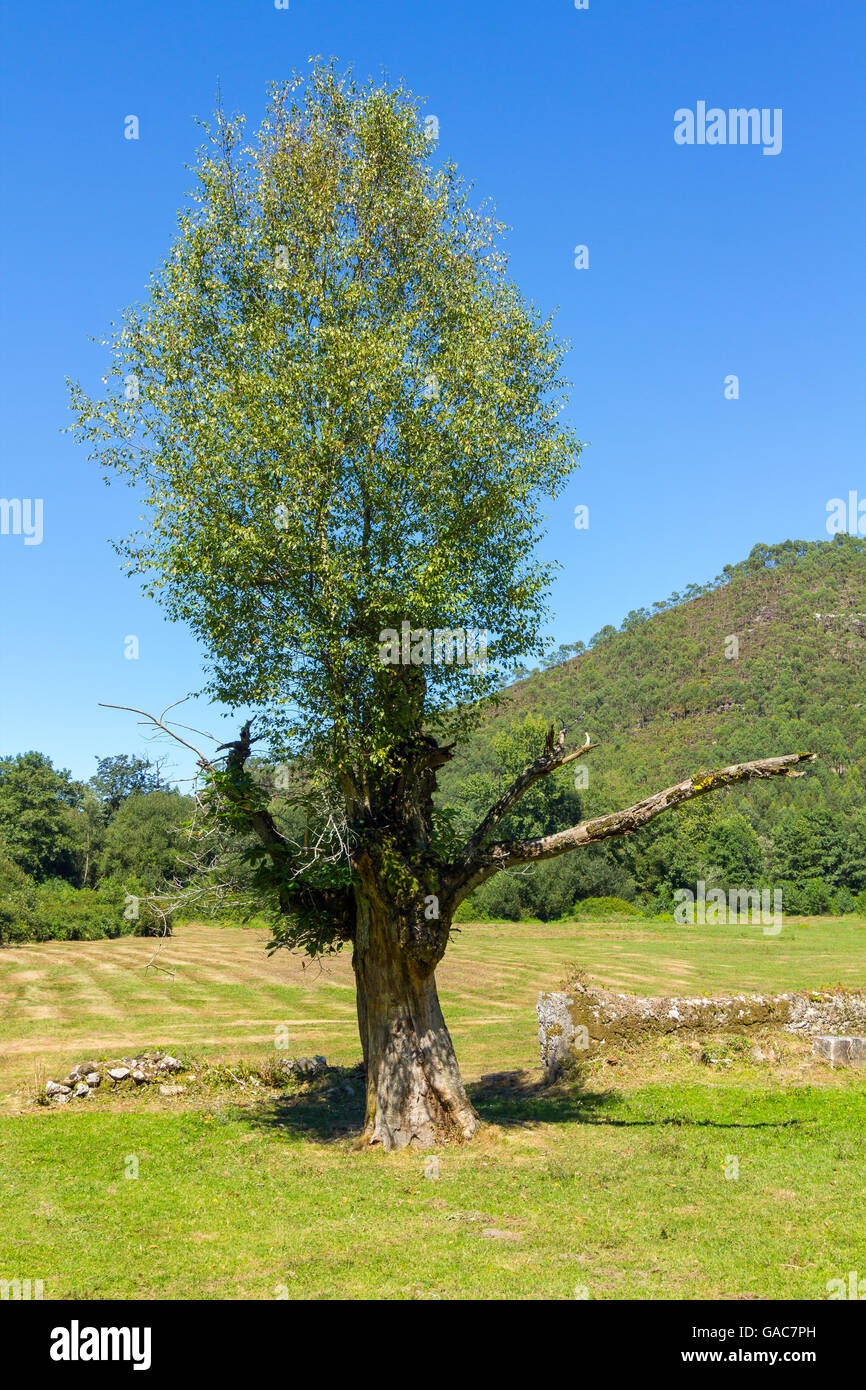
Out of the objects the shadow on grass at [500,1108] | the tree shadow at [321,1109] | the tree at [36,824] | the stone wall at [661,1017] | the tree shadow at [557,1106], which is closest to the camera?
the tree shadow at [557,1106]

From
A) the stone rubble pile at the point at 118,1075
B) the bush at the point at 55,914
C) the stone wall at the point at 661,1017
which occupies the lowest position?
the bush at the point at 55,914

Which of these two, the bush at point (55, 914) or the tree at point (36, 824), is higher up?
the tree at point (36, 824)

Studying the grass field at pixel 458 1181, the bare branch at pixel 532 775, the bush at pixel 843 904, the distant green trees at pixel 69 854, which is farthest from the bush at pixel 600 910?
the bare branch at pixel 532 775

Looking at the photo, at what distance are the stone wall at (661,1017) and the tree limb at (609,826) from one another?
603cm

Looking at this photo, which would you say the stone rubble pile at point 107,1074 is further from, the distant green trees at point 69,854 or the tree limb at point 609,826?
the distant green trees at point 69,854

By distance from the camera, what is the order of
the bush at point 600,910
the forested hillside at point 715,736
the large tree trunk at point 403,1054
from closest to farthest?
the large tree trunk at point 403,1054, the bush at point 600,910, the forested hillside at point 715,736

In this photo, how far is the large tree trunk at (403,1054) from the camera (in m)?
15.8

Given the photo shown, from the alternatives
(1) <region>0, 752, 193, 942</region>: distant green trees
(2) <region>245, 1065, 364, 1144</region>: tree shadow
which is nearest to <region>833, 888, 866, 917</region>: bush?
(1) <region>0, 752, 193, 942</region>: distant green trees

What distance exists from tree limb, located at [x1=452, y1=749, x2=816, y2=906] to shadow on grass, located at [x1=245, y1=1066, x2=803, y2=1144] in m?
4.64

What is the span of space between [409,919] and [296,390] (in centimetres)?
850

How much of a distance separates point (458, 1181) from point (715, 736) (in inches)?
4123
